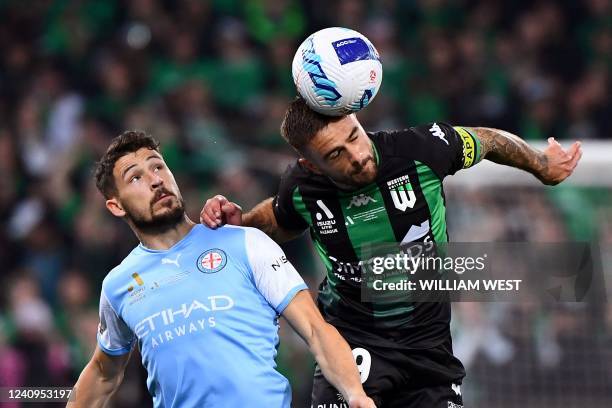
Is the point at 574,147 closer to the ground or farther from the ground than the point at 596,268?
farther from the ground

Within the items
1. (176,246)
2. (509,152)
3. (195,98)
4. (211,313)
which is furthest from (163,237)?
(195,98)

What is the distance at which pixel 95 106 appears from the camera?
11203mm

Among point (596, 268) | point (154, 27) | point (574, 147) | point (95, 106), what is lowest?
point (596, 268)

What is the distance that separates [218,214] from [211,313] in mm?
515

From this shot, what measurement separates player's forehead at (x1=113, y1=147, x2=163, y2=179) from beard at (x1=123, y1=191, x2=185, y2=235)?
0.16m

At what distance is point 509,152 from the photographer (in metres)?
5.22

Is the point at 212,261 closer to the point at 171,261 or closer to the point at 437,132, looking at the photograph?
the point at 171,261

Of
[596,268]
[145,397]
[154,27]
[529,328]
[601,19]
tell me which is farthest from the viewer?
[154,27]

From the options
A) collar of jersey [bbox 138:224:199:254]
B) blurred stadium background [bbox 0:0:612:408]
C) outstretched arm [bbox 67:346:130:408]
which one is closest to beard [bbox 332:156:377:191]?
collar of jersey [bbox 138:224:199:254]

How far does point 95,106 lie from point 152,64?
74cm

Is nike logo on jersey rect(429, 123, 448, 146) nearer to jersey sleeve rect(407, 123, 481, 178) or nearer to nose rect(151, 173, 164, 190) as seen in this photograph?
jersey sleeve rect(407, 123, 481, 178)

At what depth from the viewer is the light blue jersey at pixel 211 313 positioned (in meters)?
4.65

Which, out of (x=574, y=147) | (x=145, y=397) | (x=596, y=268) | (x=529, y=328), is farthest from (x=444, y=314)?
(x=145, y=397)

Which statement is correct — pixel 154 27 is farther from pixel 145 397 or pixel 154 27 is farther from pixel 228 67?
pixel 145 397
